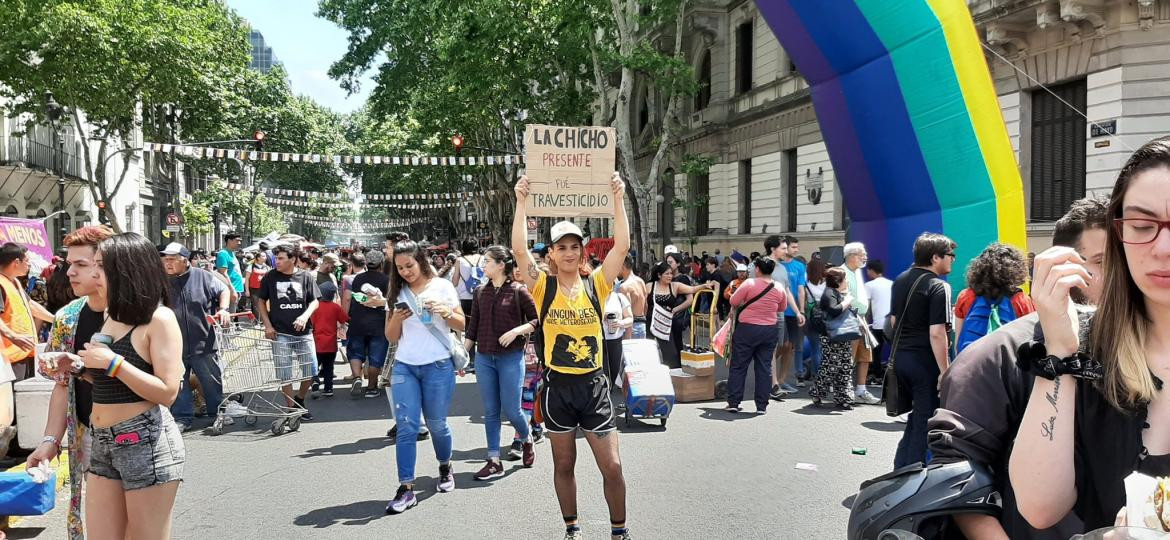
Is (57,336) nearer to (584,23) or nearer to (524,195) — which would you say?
(524,195)

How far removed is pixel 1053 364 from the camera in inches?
67.5

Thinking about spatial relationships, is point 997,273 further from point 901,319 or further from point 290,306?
point 290,306

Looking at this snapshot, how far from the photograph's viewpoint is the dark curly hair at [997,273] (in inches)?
191

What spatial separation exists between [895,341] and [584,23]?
17.0 metres

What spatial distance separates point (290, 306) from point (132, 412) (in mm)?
5897

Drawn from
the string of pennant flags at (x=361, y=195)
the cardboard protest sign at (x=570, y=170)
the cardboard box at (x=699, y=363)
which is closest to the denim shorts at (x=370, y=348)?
the cardboard box at (x=699, y=363)

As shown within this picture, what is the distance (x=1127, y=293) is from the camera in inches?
66.7

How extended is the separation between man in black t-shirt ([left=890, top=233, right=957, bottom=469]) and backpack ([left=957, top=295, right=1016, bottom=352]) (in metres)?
0.88

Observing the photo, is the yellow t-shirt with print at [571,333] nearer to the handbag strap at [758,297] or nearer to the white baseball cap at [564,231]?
the white baseball cap at [564,231]

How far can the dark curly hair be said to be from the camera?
4.86 meters

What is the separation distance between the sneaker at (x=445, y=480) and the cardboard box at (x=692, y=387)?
433cm

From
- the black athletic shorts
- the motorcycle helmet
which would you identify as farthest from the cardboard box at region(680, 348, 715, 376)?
the motorcycle helmet

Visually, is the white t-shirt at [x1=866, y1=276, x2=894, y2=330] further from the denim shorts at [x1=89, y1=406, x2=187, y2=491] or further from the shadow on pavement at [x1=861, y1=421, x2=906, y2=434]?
the denim shorts at [x1=89, y1=406, x2=187, y2=491]

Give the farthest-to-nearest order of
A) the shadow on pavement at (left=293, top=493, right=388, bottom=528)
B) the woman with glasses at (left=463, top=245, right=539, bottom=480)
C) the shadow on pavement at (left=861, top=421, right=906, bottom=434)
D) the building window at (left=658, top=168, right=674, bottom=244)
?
the building window at (left=658, top=168, right=674, bottom=244) → the shadow on pavement at (left=861, top=421, right=906, bottom=434) → the woman with glasses at (left=463, top=245, right=539, bottom=480) → the shadow on pavement at (left=293, top=493, right=388, bottom=528)
